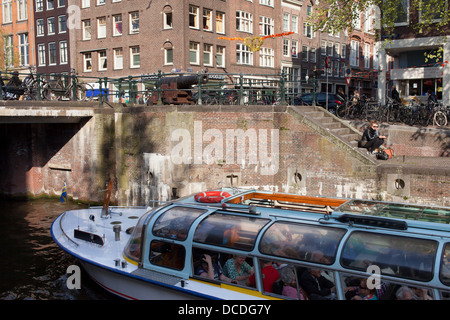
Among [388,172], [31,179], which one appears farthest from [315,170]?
[31,179]

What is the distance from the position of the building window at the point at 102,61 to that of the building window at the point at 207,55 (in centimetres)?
774

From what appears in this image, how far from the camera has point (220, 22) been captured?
31422 millimetres

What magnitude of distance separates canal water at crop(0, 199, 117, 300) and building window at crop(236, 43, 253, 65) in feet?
68.7

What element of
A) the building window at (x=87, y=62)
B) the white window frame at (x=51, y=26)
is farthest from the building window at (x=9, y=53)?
the building window at (x=87, y=62)

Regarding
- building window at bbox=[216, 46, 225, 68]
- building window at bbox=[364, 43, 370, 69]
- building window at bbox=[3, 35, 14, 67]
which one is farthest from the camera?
building window at bbox=[364, 43, 370, 69]

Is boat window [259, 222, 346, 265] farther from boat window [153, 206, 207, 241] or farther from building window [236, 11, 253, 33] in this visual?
building window [236, 11, 253, 33]

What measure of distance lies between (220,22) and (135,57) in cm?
661

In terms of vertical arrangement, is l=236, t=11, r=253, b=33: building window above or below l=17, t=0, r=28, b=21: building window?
below

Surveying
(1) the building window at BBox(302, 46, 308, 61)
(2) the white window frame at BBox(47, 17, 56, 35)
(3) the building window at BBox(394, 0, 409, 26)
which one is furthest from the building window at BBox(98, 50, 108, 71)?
(3) the building window at BBox(394, 0, 409, 26)

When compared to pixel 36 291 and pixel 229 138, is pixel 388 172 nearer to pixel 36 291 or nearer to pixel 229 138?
pixel 229 138

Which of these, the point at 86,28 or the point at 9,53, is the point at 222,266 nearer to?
the point at 86,28

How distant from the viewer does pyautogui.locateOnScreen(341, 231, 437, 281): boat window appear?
525cm

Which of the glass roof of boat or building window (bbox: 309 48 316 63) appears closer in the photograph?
the glass roof of boat

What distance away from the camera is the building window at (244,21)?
1291 inches
